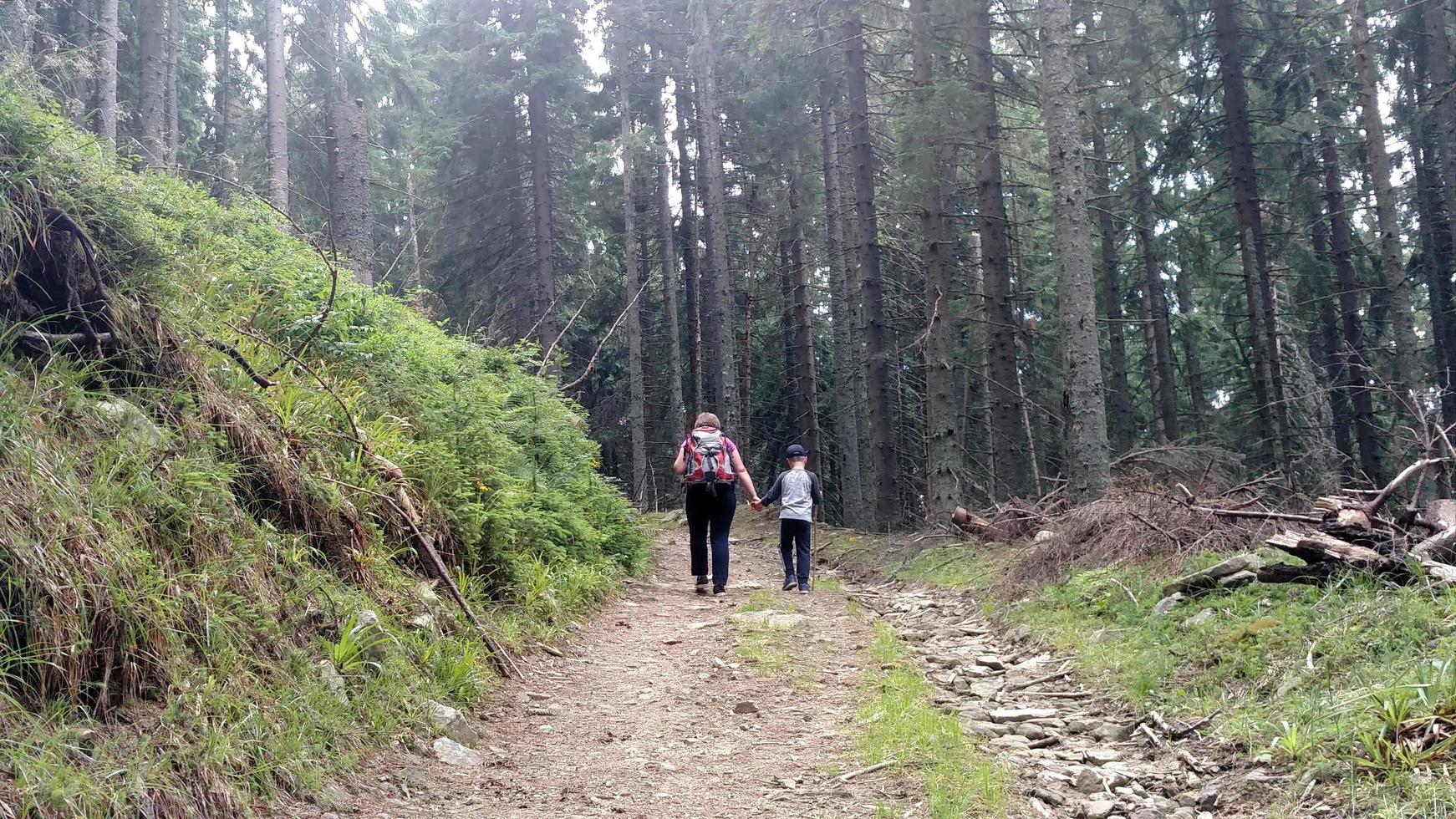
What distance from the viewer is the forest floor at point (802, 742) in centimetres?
383

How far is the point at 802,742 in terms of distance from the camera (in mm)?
4805

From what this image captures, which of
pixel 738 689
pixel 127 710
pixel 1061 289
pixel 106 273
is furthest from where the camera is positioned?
pixel 1061 289

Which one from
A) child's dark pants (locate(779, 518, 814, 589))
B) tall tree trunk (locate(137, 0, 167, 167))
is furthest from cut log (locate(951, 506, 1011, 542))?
tall tree trunk (locate(137, 0, 167, 167))

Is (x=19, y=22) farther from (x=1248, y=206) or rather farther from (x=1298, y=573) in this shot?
(x=1248, y=206)

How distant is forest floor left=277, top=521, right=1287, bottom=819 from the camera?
3.83 metres

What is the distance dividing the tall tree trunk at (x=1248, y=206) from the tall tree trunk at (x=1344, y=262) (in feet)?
3.40

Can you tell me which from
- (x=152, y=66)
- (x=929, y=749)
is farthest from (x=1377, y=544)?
(x=152, y=66)

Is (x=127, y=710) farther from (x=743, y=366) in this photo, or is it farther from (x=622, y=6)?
(x=743, y=366)

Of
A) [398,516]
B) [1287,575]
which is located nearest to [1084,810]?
[1287,575]

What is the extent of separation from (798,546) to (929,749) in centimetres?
541

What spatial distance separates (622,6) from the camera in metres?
23.9

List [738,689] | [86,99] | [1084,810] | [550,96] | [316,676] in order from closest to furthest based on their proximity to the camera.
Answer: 1. [1084,810]
2. [316,676]
3. [738,689]
4. [86,99]
5. [550,96]

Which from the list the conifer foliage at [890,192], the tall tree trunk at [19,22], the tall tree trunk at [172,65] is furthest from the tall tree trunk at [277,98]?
the tall tree trunk at [19,22]

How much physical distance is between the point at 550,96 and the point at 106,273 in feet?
66.6
